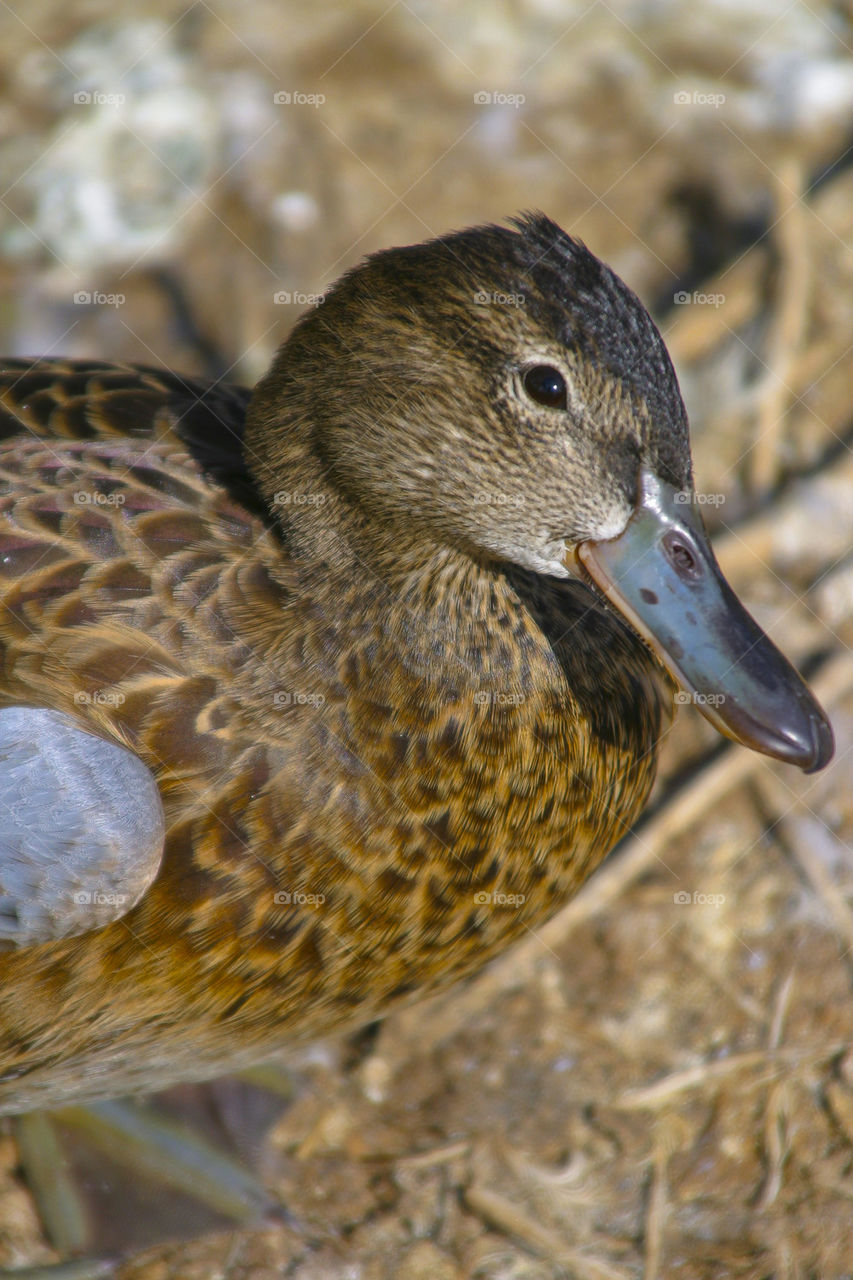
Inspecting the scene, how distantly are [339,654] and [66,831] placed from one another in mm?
442

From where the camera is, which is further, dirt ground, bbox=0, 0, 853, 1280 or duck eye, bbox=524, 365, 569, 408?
dirt ground, bbox=0, 0, 853, 1280

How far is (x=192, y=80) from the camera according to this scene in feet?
12.9

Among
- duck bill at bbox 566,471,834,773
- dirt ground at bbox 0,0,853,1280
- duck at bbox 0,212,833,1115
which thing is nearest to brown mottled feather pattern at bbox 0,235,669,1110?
duck at bbox 0,212,833,1115

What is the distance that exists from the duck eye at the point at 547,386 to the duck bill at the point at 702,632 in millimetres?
152

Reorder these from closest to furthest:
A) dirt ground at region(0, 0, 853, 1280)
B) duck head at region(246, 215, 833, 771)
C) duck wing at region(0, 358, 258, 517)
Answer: duck head at region(246, 215, 833, 771) < duck wing at region(0, 358, 258, 517) < dirt ground at region(0, 0, 853, 1280)

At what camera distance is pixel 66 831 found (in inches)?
62.5

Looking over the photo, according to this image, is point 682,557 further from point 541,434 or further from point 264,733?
point 264,733

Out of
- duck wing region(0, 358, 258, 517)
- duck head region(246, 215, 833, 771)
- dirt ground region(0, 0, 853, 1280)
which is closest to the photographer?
duck head region(246, 215, 833, 771)

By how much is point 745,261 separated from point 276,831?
257 centimetres

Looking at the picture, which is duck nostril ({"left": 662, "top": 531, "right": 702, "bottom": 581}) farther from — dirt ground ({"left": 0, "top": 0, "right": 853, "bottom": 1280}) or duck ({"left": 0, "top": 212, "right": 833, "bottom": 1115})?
dirt ground ({"left": 0, "top": 0, "right": 853, "bottom": 1280})

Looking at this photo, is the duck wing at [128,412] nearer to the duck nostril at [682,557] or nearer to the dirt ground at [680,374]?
the duck nostril at [682,557]

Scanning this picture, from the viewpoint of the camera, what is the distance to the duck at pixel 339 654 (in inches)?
62.8

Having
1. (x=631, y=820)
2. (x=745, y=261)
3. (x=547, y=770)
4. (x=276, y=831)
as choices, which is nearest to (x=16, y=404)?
(x=276, y=831)

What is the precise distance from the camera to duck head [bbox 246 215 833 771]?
157 cm
